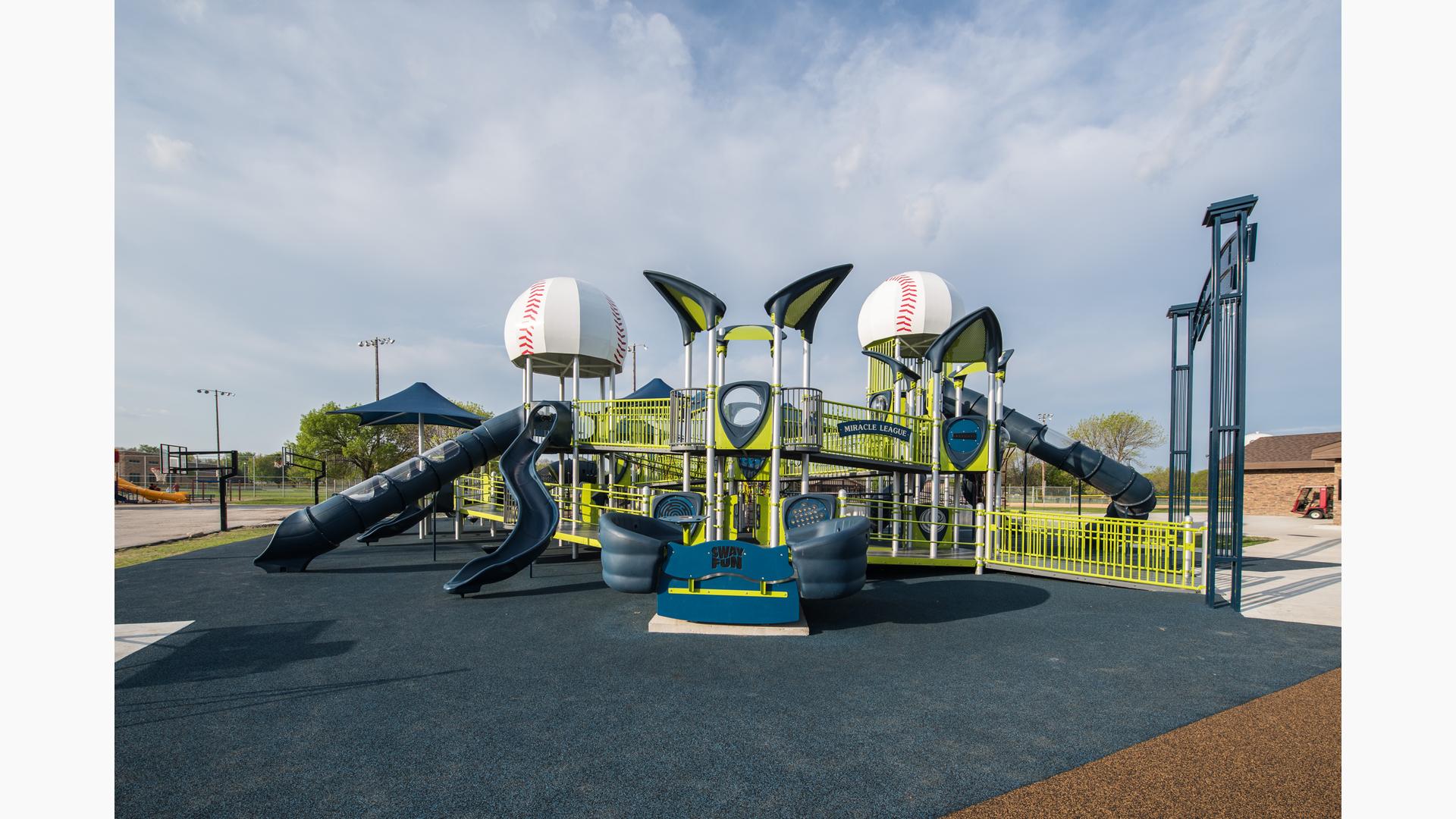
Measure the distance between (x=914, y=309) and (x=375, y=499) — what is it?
43.9 feet

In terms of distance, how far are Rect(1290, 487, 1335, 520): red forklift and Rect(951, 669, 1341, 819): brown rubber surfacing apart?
105 ft

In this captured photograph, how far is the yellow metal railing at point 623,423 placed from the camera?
12.8 metres

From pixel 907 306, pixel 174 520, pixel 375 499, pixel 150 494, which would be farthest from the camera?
pixel 150 494

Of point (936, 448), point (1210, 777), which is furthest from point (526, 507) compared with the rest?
point (1210, 777)

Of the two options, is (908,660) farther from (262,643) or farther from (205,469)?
(205,469)

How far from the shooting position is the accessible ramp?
9047mm

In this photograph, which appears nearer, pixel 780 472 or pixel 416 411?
pixel 780 472

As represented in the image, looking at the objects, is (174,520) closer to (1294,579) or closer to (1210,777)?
(1210,777)

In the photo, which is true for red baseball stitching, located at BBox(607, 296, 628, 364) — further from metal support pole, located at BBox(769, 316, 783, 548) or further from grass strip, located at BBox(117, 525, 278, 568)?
grass strip, located at BBox(117, 525, 278, 568)

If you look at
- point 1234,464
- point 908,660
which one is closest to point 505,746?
point 908,660

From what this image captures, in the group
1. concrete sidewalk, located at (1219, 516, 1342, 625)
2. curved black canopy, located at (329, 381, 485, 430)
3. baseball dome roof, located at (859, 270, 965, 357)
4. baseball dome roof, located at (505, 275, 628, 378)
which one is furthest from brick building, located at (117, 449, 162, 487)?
concrete sidewalk, located at (1219, 516, 1342, 625)

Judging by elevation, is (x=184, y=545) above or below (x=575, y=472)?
below

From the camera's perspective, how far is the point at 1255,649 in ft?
21.3

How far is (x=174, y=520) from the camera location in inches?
868
